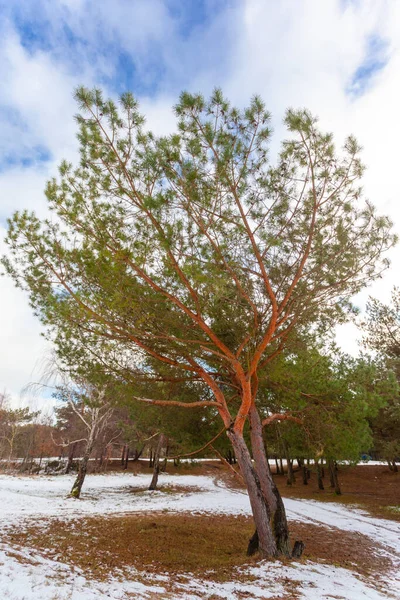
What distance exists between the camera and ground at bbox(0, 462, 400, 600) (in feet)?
12.9

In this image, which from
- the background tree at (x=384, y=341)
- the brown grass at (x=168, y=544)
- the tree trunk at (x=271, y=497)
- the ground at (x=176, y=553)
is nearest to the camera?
the ground at (x=176, y=553)

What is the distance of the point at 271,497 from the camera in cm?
622

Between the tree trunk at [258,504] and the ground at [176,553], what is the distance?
30 cm

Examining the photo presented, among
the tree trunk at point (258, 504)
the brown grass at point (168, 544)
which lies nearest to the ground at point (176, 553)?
the brown grass at point (168, 544)

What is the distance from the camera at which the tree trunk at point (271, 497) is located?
588 cm

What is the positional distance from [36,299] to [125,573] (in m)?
4.51

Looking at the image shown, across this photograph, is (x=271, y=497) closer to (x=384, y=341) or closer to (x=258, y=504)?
(x=258, y=504)

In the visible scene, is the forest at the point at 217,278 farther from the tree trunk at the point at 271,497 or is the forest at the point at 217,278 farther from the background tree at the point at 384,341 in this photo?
the background tree at the point at 384,341

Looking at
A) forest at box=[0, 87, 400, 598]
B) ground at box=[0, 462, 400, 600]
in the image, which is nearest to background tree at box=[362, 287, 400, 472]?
ground at box=[0, 462, 400, 600]

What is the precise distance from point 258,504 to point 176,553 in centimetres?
166

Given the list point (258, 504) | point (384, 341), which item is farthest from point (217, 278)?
point (384, 341)

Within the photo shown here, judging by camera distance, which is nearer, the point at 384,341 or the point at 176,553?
the point at 176,553

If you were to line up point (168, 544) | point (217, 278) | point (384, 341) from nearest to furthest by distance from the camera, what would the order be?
point (217, 278) → point (168, 544) → point (384, 341)

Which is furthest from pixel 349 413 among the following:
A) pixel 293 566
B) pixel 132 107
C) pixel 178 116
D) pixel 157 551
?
pixel 132 107
